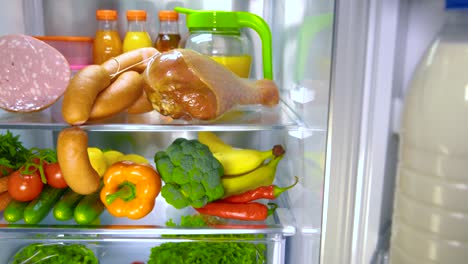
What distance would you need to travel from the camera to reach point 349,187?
2.78ft

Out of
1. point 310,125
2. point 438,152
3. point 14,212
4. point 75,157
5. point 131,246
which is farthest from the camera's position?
point 131,246

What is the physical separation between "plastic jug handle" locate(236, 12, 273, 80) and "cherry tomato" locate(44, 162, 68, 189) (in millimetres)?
713

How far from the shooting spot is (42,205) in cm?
139

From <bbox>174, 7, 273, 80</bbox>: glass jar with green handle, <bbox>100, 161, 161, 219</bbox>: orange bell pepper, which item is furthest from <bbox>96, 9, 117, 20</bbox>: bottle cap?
<bbox>100, 161, 161, 219</bbox>: orange bell pepper

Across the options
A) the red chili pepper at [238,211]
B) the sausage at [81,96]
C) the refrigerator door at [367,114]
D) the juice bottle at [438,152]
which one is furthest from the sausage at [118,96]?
the juice bottle at [438,152]

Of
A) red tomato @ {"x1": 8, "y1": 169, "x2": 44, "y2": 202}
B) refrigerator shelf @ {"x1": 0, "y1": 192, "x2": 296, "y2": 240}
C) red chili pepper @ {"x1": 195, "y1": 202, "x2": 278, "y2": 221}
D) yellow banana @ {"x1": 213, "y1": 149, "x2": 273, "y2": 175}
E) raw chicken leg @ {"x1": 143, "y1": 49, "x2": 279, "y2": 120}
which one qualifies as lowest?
refrigerator shelf @ {"x1": 0, "y1": 192, "x2": 296, "y2": 240}

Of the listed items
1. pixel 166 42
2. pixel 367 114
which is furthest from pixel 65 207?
pixel 367 114

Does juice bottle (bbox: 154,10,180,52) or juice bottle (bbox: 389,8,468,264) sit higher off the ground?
juice bottle (bbox: 154,10,180,52)

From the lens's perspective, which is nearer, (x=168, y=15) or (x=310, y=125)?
(x=310, y=125)

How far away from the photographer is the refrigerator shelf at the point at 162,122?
1.26m

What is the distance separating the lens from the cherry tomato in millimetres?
1445

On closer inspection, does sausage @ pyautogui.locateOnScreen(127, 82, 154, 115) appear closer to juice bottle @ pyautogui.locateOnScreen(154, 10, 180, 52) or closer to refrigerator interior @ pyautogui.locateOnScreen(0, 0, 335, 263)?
refrigerator interior @ pyautogui.locateOnScreen(0, 0, 335, 263)

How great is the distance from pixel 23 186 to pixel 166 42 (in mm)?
675

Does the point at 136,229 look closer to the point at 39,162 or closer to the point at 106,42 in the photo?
the point at 39,162
